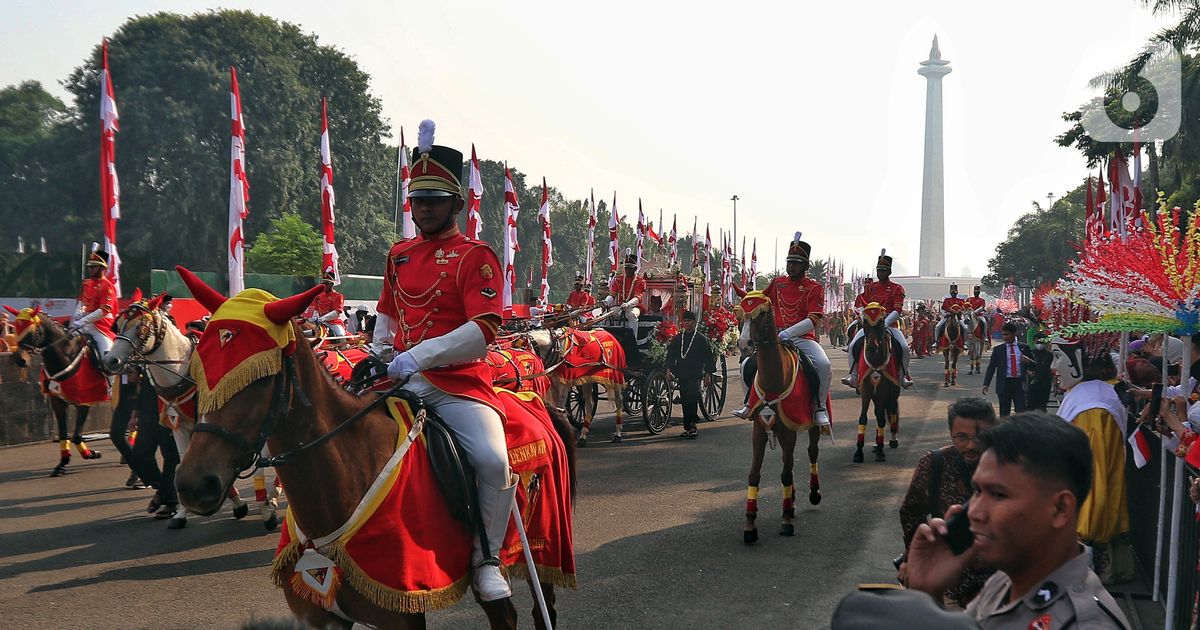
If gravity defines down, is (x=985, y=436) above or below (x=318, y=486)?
above

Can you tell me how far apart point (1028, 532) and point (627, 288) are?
15.2 metres

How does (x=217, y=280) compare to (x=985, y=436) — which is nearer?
(x=985, y=436)

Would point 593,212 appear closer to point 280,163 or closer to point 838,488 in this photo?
point 280,163

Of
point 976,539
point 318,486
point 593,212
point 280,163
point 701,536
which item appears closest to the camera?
point 976,539

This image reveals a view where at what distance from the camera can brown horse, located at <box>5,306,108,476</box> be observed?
1224cm

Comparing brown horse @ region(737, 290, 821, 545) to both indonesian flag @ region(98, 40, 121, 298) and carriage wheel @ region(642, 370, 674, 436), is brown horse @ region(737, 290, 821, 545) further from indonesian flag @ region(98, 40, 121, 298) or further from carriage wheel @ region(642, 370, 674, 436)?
indonesian flag @ region(98, 40, 121, 298)

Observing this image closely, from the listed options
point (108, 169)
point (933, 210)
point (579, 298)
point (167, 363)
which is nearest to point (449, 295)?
point (167, 363)

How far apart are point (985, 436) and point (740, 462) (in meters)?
10.8

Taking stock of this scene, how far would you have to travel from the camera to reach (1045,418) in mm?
2164

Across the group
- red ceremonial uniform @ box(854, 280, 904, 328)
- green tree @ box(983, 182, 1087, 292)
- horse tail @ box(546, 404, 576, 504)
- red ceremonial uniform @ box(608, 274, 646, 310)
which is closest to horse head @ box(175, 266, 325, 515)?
horse tail @ box(546, 404, 576, 504)

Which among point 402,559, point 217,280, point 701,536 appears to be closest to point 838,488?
point 701,536

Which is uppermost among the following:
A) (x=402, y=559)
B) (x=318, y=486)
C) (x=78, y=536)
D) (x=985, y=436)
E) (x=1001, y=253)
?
(x=1001, y=253)

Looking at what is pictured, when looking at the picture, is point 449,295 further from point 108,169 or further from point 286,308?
point 108,169

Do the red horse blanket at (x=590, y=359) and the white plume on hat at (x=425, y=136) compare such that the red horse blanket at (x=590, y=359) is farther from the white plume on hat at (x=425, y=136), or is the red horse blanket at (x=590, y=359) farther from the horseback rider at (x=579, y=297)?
the white plume on hat at (x=425, y=136)
